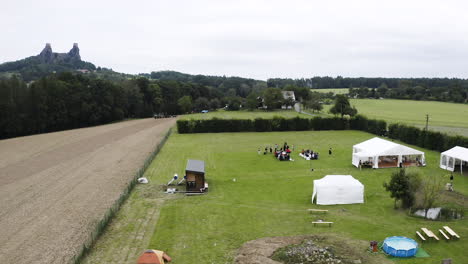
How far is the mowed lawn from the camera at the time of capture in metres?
14.8

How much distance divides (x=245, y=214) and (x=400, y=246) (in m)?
7.55

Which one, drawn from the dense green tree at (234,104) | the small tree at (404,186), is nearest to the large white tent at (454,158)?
the small tree at (404,186)

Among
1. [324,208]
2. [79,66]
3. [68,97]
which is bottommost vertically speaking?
[324,208]

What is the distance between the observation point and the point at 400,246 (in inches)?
538

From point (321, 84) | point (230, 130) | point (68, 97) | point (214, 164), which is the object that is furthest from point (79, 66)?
point (214, 164)

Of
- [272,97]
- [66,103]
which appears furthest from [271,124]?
[66,103]

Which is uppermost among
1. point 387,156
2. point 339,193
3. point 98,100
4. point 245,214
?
Answer: point 98,100

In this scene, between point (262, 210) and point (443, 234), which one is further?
point (262, 210)

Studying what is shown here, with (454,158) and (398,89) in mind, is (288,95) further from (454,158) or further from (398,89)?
(454,158)

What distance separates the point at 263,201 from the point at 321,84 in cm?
16532

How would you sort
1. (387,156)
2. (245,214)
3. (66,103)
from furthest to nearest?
(66,103)
(387,156)
(245,214)

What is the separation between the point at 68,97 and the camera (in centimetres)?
5559

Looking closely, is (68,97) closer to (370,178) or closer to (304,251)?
(370,178)

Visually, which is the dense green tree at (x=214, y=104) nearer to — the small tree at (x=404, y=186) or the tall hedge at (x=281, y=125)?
the tall hedge at (x=281, y=125)
